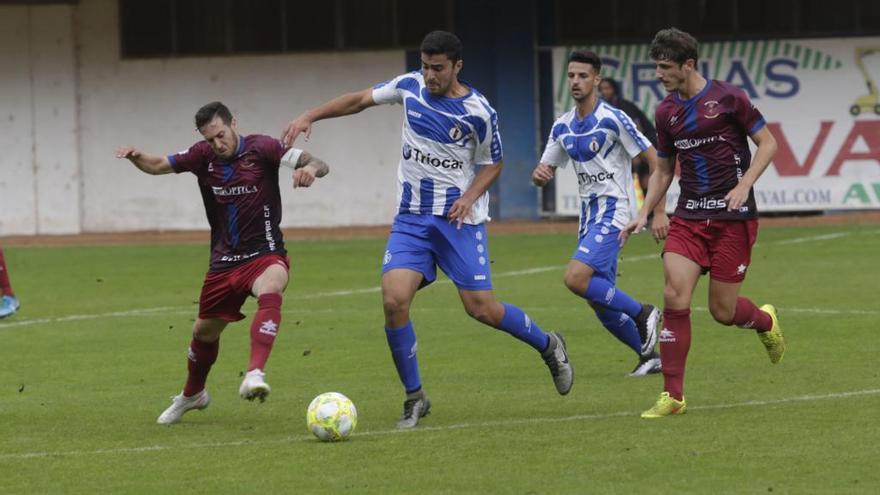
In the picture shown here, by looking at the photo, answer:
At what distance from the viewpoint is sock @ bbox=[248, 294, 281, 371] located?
9.62 metres

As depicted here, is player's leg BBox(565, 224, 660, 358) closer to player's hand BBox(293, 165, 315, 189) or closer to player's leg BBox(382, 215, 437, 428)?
player's leg BBox(382, 215, 437, 428)

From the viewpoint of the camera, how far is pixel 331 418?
30.3 ft

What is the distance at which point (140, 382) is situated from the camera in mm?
12383

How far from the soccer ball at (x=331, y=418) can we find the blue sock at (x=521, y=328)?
1400mm

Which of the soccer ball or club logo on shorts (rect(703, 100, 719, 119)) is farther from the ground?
club logo on shorts (rect(703, 100, 719, 119))

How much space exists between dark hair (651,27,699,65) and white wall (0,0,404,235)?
20.0 metres

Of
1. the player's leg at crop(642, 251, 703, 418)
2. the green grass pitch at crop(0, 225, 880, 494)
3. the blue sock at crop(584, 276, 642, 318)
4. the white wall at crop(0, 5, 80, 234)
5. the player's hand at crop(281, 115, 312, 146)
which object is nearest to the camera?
the green grass pitch at crop(0, 225, 880, 494)

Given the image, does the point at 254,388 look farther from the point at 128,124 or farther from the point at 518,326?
the point at 128,124

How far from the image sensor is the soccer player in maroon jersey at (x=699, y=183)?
9.85 metres

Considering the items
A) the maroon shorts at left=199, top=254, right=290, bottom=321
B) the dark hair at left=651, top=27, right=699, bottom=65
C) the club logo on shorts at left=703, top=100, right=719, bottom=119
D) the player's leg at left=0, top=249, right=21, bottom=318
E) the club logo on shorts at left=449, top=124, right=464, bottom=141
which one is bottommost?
the player's leg at left=0, top=249, right=21, bottom=318

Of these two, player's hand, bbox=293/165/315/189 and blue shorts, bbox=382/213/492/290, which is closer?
player's hand, bbox=293/165/315/189

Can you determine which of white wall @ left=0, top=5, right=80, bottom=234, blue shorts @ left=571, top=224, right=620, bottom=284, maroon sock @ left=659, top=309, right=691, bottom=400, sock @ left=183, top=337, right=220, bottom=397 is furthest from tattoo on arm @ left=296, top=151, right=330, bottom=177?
white wall @ left=0, top=5, right=80, bottom=234

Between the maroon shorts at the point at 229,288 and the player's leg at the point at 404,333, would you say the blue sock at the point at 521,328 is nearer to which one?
the player's leg at the point at 404,333

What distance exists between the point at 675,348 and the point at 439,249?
4.85ft
